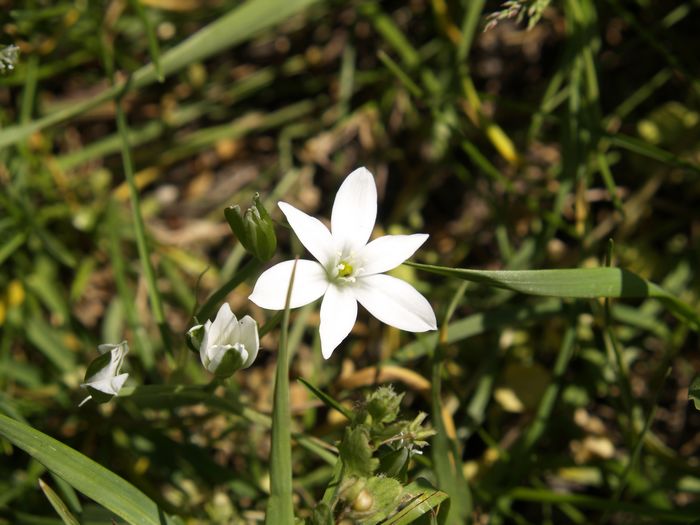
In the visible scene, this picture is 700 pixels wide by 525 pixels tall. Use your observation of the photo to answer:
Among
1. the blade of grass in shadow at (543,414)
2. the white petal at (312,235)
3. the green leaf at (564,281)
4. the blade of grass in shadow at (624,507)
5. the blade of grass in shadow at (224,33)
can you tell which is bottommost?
the blade of grass in shadow at (624,507)

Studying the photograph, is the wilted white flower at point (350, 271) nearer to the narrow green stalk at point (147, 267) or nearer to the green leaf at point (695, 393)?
the narrow green stalk at point (147, 267)

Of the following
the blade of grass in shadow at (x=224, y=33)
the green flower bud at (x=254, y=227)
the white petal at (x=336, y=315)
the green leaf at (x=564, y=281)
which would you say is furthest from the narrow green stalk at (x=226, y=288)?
the blade of grass in shadow at (x=224, y=33)

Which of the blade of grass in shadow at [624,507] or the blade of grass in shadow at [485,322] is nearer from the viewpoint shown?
the blade of grass in shadow at [624,507]

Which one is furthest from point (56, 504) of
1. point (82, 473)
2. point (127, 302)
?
point (127, 302)

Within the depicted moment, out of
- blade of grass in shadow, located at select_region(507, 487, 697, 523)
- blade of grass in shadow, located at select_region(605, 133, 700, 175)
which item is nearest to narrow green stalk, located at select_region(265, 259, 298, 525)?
blade of grass in shadow, located at select_region(507, 487, 697, 523)

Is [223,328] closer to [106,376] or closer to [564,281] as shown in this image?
[106,376]

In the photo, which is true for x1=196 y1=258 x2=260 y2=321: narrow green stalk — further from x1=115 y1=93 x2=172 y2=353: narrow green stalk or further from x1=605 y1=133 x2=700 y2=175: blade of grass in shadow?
x1=605 y1=133 x2=700 y2=175: blade of grass in shadow
